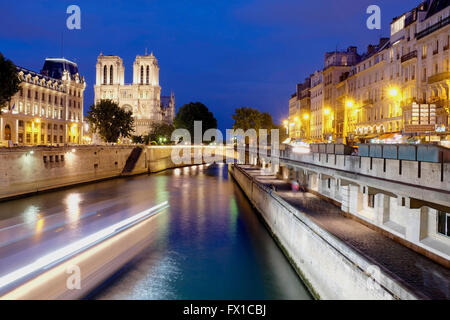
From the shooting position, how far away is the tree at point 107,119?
68.6 metres

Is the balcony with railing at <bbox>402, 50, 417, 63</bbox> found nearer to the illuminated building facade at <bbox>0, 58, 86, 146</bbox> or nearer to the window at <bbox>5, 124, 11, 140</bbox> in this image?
the illuminated building facade at <bbox>0, 58, 86, 146</bbox>

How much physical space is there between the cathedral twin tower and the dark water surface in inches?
3646

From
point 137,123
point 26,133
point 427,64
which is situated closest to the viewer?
point 427,64

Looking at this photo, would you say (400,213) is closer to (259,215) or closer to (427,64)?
(259,215)

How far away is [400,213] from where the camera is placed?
1366 cm

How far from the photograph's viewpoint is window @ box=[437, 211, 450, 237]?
36.8 ft

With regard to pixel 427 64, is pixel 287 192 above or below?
below

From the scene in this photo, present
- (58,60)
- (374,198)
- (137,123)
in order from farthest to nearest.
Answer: (137,123), (58,60), (374,198)

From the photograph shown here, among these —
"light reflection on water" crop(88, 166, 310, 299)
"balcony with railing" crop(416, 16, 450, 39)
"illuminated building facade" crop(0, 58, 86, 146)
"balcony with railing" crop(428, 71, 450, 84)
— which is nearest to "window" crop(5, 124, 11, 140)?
"illuminated building facade" crop(0, 58, 86, 146)

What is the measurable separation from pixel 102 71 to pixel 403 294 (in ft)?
449

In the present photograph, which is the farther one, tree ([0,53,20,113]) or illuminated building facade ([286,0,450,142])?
tree ([0,53,20,113])

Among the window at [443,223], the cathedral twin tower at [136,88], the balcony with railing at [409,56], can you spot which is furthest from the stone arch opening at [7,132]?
the cathedral twin tower at [136,88]

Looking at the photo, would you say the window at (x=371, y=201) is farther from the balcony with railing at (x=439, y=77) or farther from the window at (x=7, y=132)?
the window at (x=7, y=132)
